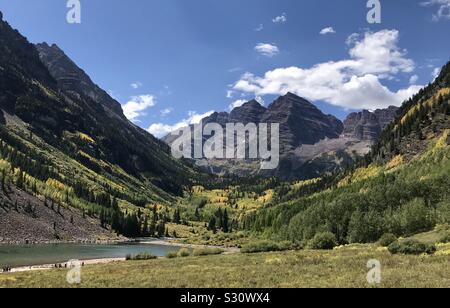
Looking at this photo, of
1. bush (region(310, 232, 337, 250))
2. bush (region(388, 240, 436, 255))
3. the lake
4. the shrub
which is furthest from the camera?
the lake

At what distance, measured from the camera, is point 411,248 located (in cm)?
5353

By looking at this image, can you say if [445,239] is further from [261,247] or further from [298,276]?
[298,276]

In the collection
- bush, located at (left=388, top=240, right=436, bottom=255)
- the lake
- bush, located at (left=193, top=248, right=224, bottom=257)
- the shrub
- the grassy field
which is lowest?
the lake

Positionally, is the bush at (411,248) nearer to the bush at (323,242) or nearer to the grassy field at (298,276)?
the grassy field at (298,276)

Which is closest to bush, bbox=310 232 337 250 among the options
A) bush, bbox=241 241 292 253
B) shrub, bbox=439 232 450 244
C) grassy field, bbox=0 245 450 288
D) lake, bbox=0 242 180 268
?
bush, bbox=241 241 292 253

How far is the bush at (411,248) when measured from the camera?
175 feet

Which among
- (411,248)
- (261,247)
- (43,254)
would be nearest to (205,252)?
(261,247)

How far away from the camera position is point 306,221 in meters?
144

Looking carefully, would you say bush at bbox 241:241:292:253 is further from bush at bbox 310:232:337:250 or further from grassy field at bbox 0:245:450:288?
grassy field at bbox 0:245:450:288

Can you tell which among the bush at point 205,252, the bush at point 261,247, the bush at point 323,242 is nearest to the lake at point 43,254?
the bush at point 205,252

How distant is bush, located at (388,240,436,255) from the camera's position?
175 ft
